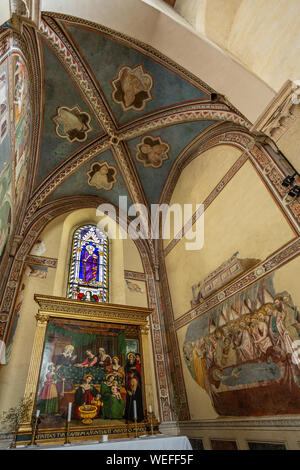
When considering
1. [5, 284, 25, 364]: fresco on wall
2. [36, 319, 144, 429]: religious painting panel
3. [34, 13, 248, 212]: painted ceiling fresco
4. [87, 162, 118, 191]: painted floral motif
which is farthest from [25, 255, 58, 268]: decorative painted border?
[87, 162, 118, 191]: painted floral motif

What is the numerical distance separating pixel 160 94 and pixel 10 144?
492 centimetres

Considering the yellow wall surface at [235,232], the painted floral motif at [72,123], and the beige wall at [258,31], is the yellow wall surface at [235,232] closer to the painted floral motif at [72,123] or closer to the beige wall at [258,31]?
the beige wall at [258,31]

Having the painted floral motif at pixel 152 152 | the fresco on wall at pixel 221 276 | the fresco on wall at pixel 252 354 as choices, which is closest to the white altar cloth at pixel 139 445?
the fresco on wall at pixel 252 354

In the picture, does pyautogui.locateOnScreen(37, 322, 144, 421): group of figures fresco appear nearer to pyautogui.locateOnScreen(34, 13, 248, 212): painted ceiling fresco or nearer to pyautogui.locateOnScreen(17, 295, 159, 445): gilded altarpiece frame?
pyautogui.locateOnScreen(17, 295, 159, 445): gilded altarpiece frame

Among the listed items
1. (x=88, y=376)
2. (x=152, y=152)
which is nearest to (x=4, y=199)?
(x=88, y=376)

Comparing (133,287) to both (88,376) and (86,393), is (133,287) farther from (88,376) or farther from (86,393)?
(86,393)

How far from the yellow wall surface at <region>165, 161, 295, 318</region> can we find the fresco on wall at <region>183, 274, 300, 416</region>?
907 millimetres

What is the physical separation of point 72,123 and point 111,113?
50.3 inches

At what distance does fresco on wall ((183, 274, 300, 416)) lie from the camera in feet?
15.5

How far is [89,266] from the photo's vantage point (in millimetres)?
8969

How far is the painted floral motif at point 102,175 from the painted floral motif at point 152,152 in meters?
1.11

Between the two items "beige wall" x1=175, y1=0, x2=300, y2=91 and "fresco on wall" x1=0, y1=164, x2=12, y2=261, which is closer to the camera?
"beige wall" x1=175, y1=0, x2=300, y2=91
